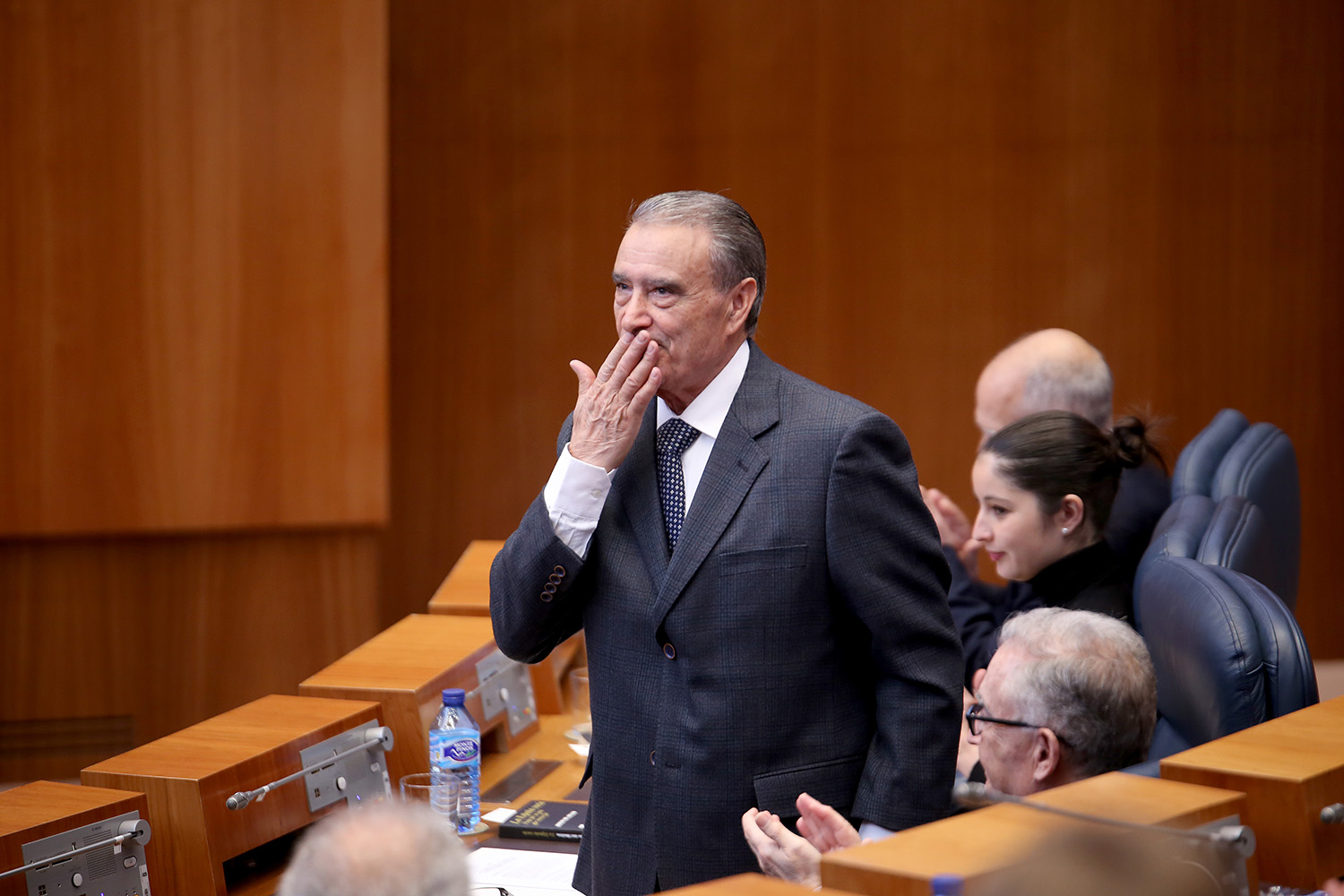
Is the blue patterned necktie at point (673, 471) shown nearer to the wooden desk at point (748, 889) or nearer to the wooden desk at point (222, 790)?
the wooden desk at point (748, 889)

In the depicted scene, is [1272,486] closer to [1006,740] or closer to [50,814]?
[1006,740]

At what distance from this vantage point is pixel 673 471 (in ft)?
5.52

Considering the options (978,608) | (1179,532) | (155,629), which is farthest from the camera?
(155,629)

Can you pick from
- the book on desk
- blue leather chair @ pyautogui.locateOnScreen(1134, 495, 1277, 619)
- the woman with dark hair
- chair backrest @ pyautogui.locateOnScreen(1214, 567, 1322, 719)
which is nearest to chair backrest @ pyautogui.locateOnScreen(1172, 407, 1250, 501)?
blue leather chair @ pyautogui.locateOnScreen(1134, 495, 1277, 619)

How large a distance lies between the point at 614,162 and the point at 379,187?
1162mm

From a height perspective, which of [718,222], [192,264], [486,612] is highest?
[718,222]

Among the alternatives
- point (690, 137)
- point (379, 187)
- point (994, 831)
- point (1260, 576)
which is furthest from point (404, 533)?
point (994, 831)

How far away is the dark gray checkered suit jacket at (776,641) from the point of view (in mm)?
1558

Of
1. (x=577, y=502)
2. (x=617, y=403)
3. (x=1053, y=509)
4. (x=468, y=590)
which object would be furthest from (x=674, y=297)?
(x=468, y=590)

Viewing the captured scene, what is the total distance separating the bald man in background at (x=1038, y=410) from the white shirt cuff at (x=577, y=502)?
144cm

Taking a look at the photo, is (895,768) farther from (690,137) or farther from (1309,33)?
(1309,33)

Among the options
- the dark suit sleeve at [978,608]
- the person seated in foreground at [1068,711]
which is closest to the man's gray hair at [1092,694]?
the person seated in foreground at [1068,711]

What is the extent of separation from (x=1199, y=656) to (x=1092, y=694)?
11.6 inches

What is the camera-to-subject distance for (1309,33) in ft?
16.1
